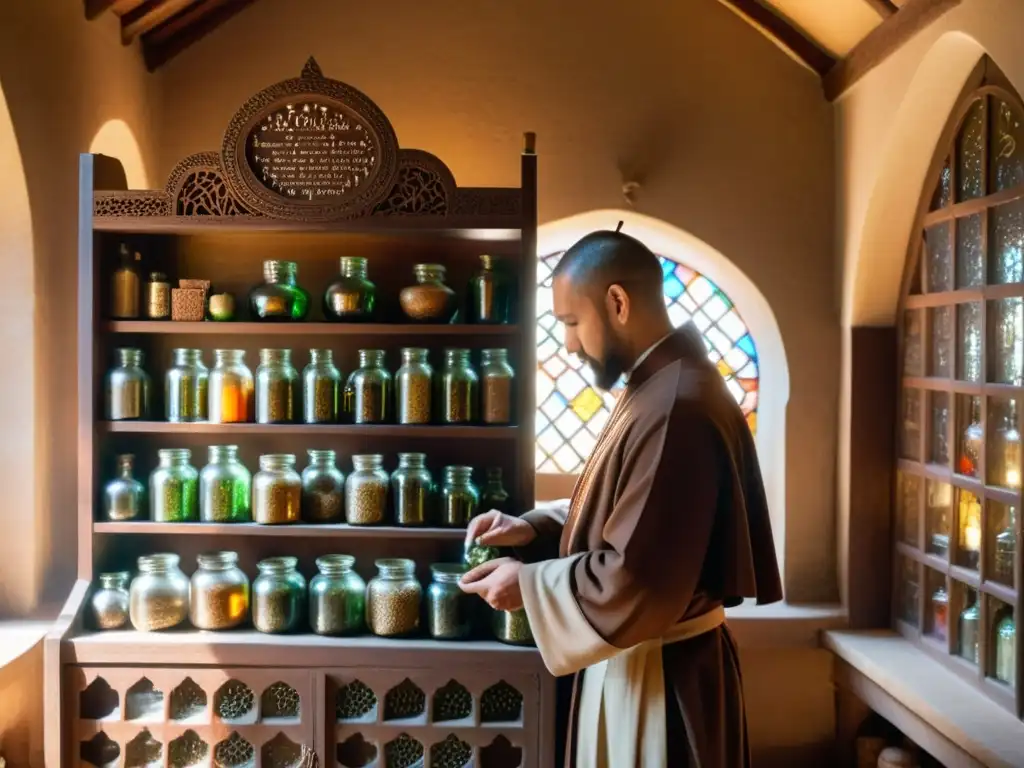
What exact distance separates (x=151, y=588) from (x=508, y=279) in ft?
4.12

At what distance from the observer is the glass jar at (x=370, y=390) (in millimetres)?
2547

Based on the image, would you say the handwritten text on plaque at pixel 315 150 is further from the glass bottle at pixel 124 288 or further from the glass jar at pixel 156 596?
the glass jar at pixel 156 596

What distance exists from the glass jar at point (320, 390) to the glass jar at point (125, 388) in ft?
1.45

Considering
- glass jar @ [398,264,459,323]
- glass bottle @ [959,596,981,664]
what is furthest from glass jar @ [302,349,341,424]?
glass bottle @ [959,596,981,664]

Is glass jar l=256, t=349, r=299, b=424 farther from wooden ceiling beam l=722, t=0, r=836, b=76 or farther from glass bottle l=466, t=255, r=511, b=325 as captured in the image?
wooden ceiling beam l=722, t=0, r=836, b=76

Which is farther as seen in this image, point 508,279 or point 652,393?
point 508,279

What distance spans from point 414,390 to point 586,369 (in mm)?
998

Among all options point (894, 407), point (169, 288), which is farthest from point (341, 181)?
point (894, 407)

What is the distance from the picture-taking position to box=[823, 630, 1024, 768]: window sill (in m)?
2.12

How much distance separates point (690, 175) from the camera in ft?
10.0

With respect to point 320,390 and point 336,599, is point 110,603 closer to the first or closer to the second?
point 336,599

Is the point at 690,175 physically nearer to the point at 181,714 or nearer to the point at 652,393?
the point at 652,393

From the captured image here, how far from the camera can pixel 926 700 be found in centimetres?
239

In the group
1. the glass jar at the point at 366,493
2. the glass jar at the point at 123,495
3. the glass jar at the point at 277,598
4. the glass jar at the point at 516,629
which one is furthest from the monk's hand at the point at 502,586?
the glass jar at the point at 123,495
